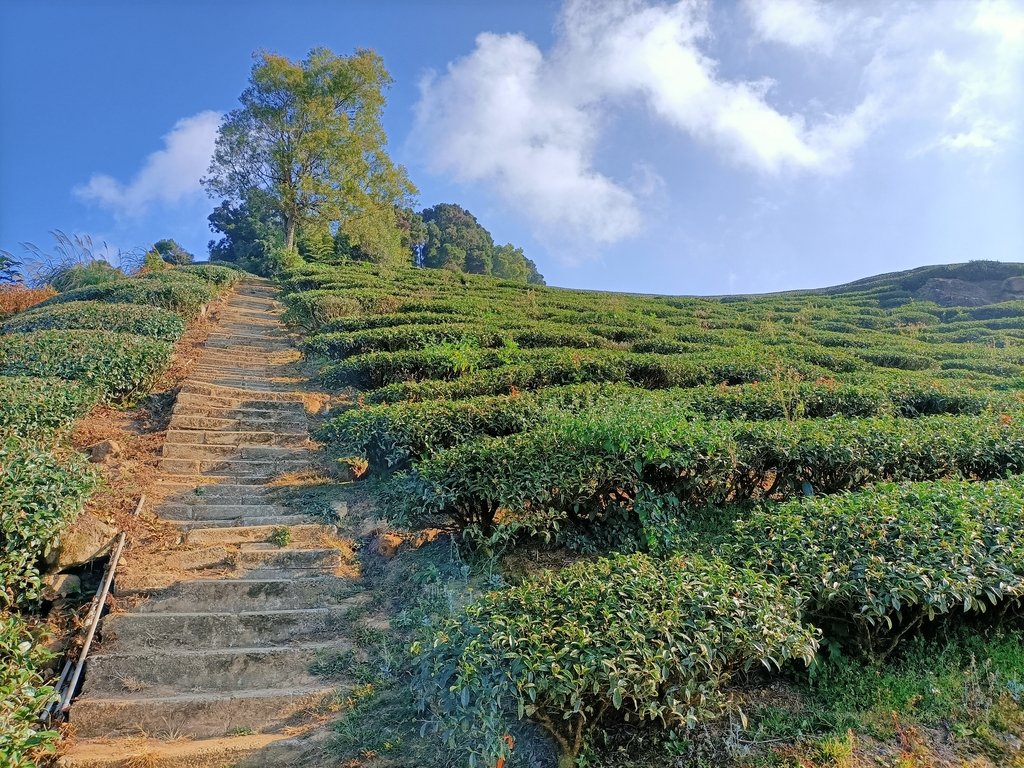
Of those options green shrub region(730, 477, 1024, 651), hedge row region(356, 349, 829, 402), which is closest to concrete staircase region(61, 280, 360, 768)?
hedge row region(356, 349, 829, 402)

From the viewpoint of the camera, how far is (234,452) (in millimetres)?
7996

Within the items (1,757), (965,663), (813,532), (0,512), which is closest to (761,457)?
(813,532)

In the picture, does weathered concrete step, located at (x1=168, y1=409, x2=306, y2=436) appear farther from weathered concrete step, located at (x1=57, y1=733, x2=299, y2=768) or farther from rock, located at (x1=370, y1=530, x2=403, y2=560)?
weathered concrete step, located at (x1=57, y1=733, x2=299, y2=768)

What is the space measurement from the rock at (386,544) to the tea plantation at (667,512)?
45 centimetres

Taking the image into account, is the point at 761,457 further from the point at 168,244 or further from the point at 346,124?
the point at 168,244

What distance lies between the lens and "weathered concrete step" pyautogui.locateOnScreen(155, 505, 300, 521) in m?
6.47

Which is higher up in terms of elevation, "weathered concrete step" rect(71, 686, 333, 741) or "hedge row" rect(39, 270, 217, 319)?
"hedge row" rect(39, 270, 217, 319)

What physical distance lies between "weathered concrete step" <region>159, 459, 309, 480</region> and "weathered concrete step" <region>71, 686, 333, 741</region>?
362cm

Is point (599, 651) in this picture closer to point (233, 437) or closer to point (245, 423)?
point (233, 437)

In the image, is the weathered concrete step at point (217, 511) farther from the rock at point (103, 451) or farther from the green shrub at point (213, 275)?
the green shrub at point (213, 275)

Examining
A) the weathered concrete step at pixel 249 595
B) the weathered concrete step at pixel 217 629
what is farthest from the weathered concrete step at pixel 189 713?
the weathered concrete step at pixel 249 595

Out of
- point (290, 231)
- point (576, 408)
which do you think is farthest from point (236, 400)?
point (290, 231)

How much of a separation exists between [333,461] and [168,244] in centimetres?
5159

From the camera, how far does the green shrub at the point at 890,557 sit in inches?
148
